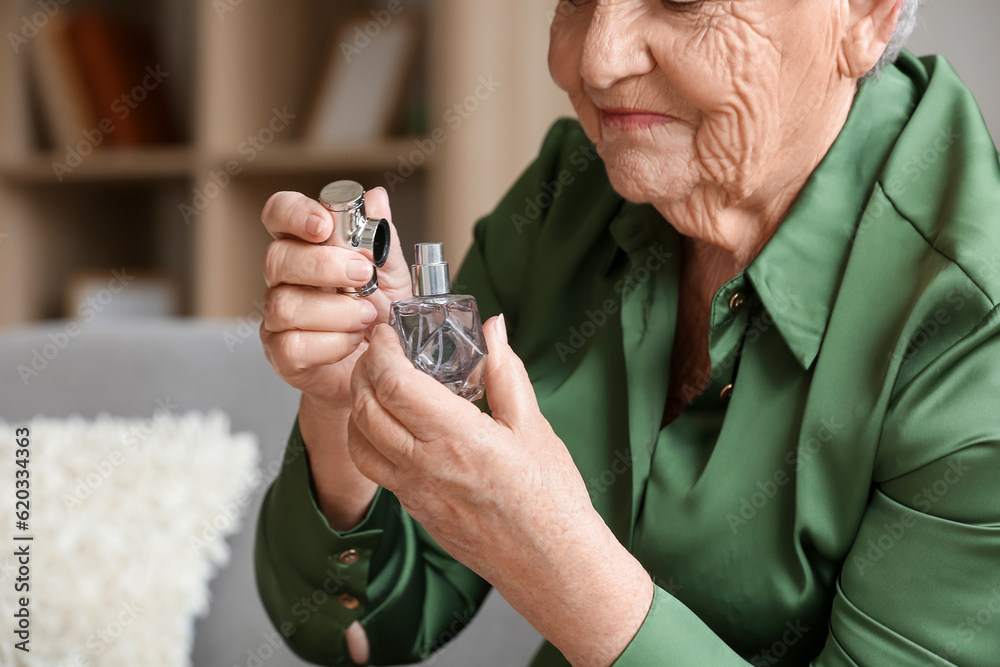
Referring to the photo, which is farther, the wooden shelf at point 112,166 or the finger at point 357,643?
the wooden shelf at point 112,166

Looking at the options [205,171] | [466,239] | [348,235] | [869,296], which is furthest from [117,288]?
[869,296]

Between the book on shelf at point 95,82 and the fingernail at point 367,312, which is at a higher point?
the fingernail at point 367,312

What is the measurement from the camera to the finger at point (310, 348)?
0.71 meters

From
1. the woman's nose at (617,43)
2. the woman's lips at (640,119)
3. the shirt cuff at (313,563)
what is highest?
the woman's nose at (617,43)

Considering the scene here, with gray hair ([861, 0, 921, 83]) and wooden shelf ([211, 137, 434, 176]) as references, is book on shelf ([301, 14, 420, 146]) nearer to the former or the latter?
wooden shelf ([211, 137, 434, 176])

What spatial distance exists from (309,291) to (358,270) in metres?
0.05

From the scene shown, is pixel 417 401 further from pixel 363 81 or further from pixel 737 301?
pixel 363 81

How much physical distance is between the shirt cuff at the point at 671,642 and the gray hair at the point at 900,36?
1.61ft

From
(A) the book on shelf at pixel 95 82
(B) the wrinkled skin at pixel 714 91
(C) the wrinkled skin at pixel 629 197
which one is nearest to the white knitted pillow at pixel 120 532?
(C) the wrinkled skin at pixel 629 197

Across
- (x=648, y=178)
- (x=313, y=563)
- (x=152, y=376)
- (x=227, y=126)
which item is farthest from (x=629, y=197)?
(x=227, y=126)

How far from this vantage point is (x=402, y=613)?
0.97 m

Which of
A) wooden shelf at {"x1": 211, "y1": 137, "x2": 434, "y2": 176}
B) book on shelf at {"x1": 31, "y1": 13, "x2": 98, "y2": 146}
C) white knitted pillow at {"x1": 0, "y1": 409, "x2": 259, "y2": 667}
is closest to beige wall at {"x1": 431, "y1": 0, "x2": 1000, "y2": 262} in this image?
wooden shelf at {"x1": 211, "y1": 137, "x2": 434, "y2": 176}

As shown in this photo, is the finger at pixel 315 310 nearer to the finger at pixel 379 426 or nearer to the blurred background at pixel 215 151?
the finger at pixel 379 426

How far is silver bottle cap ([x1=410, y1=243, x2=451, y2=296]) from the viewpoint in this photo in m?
0.65
